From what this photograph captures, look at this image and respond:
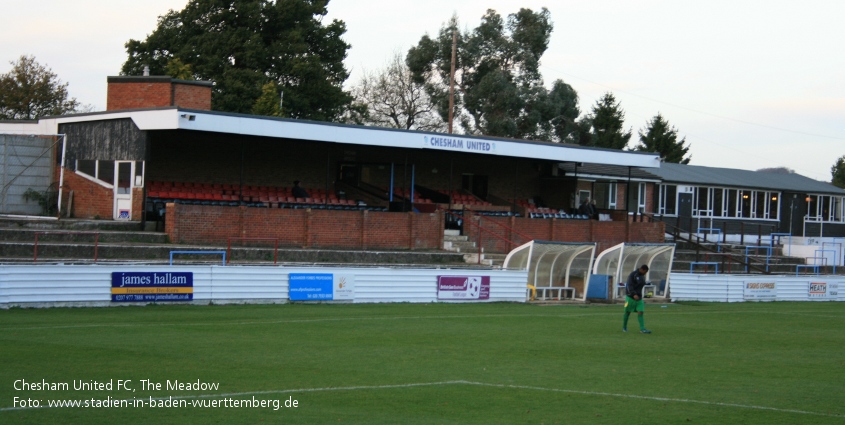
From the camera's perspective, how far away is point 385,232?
3384 cm

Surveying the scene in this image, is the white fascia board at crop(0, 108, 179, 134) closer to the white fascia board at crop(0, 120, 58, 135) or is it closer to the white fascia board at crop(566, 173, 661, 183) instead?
the white fascia board at crop(0, 120, 58, 135)

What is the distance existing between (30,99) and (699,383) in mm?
51642

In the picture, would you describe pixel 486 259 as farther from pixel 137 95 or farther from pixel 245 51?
pixel 245 51

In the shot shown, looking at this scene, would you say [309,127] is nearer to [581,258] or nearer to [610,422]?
[581,258]

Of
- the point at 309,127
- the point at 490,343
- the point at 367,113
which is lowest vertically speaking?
the point at 490,343

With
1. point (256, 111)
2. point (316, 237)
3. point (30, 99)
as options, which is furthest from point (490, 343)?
point (30, 99)

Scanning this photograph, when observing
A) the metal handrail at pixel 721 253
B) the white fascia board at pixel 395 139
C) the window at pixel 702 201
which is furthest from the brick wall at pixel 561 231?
the window at pixel 702 201

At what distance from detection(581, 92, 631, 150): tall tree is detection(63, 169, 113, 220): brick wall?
50.6m

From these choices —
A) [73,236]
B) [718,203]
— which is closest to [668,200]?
[718,203]

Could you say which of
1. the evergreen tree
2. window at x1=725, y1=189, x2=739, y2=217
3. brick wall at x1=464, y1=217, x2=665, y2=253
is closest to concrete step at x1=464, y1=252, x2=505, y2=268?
brick wall at x1=464, y1=217, x2=665, y2=253

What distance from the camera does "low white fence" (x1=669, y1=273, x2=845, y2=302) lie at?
107 ft

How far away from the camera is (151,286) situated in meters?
22.3

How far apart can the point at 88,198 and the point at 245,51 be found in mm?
24775

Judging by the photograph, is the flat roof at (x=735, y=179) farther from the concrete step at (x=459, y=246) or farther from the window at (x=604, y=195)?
the concrete step at (x=459, y=246)
